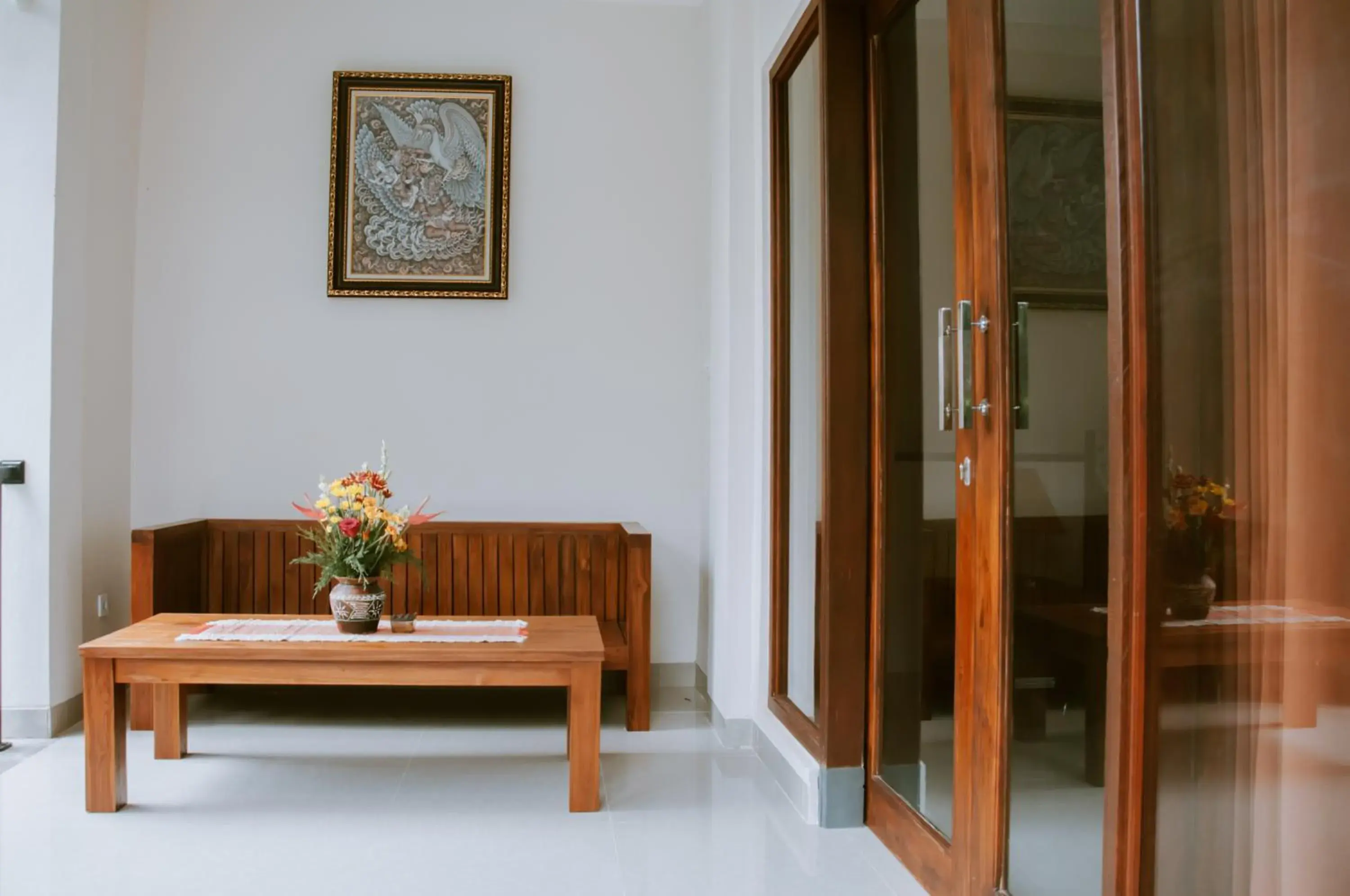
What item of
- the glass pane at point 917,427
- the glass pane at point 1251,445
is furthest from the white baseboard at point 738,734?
the glass pane at point 1251,445

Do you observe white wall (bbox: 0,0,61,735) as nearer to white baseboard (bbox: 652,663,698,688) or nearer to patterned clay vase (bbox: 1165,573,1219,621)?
white baseboard (bbox: 652,663,698,688)

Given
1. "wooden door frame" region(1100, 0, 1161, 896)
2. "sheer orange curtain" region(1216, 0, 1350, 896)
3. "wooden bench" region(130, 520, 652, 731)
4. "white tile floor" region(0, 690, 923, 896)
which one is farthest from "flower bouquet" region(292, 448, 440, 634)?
"sheer orange curtain" region(1216, 0, 1350, 896)

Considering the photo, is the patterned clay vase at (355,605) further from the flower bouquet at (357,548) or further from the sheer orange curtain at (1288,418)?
the sheer orange curtain at (1288,418)

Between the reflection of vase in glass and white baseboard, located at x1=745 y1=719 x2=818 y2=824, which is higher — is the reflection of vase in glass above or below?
above

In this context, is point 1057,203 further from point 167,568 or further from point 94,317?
point 94,317

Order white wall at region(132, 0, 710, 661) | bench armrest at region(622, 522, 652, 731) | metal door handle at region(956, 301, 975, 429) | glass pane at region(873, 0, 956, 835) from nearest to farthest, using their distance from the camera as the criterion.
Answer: metal door handle at region(956, 301, 975, 429)
glass pane at region(873, 0, 956, 835)
bench armrest at region(622, 522, 652, 731)
white wall at region(132, 0, 710, 661)

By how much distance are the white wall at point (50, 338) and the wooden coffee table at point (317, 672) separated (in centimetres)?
93

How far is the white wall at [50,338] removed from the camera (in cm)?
389

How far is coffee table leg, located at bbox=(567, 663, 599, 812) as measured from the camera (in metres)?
3.18

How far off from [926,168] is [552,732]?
264cm

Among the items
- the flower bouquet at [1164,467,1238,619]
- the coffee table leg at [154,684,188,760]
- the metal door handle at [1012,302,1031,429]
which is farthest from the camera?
the coffee table leg at [154,684,188,760]

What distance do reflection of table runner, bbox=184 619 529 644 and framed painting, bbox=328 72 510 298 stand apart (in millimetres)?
1798

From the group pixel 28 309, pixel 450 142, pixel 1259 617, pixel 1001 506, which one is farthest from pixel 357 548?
pixel 1259 617

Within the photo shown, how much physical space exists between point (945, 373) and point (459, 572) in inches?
111
